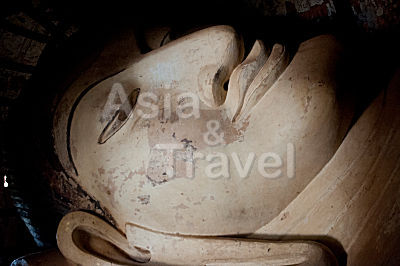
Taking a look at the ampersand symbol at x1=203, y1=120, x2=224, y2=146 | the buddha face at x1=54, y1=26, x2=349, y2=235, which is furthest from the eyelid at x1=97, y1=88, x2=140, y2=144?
the ampersand symbol at x1=203, y1=120, x2=224, y2=146

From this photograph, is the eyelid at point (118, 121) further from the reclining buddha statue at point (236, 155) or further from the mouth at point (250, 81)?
the mouth at point (250, 81)

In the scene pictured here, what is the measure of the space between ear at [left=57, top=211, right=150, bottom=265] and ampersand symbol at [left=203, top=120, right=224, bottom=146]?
0.43 m

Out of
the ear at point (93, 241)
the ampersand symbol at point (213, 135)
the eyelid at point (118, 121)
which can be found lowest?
the ear at point (93, 241)

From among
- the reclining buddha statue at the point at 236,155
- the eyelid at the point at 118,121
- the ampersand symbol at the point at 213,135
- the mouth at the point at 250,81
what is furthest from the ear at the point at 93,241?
the mouth at the point at 250,81

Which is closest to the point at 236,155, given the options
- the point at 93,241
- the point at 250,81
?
the point at 250,81

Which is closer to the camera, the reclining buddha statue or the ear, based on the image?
the reclining buddha statue

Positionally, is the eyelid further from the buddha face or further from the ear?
the ear

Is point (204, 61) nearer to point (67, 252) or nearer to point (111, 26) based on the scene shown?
point (111, 26)

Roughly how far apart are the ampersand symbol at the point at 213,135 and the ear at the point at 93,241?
0.43m

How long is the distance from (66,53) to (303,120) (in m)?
0.86

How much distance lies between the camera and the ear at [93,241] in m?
1.27

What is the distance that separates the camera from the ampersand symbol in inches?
45.8

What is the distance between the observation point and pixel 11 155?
4.49 feet

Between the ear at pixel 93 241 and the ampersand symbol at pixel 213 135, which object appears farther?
the ear at pixel 93 241
